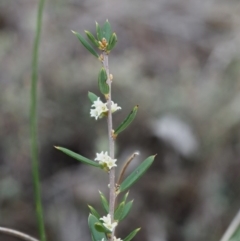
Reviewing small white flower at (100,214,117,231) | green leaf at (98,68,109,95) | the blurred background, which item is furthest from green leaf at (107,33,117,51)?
the blurred background

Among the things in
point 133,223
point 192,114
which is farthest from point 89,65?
point 133,223

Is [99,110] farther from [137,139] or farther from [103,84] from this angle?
[137,139]

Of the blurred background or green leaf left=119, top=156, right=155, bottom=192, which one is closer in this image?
green leaf left=119, top=156, right=155, bottom=192

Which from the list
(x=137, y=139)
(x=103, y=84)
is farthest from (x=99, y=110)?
(x=137, y=139)

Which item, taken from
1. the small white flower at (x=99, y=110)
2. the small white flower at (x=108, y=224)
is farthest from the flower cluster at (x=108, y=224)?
the small white flower at (x=99, y=110)

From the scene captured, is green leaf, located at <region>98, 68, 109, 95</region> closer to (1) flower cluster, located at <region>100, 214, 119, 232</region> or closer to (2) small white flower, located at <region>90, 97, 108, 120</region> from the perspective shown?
(2) small white flower, located at <region>90, 97, 108, 120</region>

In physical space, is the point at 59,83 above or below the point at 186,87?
below

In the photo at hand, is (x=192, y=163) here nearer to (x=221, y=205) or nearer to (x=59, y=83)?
(x=221, y=205)

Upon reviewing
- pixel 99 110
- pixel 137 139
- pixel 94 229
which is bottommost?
pixel 137 139
